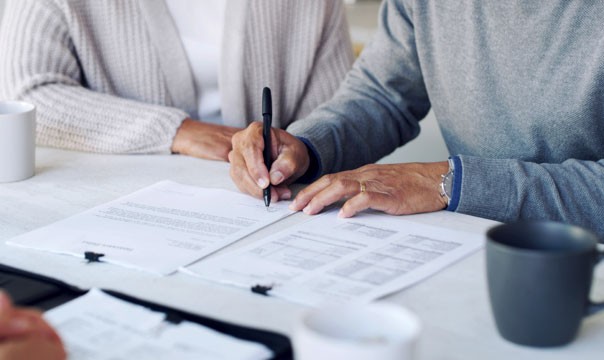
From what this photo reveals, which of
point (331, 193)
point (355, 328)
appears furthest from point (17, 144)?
point (355, 328)

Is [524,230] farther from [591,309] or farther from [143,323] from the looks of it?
[143,323]

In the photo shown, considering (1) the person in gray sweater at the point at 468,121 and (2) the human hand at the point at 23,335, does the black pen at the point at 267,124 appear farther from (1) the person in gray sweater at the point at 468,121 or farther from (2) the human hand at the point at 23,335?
(2) the human hand at the point at 23,335

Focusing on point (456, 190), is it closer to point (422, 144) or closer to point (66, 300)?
point (66, 300)

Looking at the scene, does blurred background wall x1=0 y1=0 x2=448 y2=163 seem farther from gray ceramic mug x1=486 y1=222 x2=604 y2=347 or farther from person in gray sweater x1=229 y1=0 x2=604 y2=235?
gray ceramic mug x1=486 y1=222 x2=604 y2=347

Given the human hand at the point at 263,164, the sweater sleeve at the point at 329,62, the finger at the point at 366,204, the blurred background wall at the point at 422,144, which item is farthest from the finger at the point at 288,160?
the blurred background wall at the point at 422,144

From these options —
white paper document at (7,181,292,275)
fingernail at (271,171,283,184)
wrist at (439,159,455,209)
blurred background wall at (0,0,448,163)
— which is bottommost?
blurred background wall at (0,0,448,163)

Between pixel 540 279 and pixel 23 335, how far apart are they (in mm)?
419

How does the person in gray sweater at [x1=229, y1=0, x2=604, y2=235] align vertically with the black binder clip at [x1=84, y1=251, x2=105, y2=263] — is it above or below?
above

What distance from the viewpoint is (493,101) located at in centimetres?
143

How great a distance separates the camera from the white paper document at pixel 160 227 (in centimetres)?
98

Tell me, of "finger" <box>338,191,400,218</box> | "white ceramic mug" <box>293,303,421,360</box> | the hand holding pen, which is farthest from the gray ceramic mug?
the hand holding pen

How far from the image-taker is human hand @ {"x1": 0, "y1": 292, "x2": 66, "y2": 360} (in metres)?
0.62

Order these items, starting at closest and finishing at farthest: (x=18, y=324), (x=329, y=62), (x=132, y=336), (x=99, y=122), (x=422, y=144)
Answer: (x=18, y=324)
(x=132, y=336)
(x=99, y=122)
(x=329, y=62)
(x=422, y=144)

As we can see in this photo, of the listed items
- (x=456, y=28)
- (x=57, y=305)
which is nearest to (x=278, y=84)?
(x=456, y=28)
